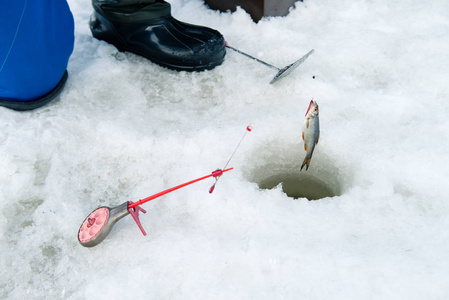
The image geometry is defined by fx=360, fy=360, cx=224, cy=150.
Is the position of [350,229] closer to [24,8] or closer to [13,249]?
[13,249]

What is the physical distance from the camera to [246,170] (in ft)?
5.87

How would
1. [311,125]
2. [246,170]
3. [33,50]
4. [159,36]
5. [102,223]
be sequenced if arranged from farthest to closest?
[159,36], [33,50], [246,170], [311,125], [102,223]

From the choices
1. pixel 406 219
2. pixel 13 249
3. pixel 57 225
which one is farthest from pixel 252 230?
pixel 13 249

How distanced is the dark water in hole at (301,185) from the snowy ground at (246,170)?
3 centimetres

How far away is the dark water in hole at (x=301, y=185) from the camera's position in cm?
190

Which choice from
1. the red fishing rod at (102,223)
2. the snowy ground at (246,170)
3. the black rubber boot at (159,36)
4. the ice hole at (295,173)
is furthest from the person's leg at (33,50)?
the ice hole at (295,173)

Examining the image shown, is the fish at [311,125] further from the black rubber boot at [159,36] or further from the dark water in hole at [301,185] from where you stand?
the black rubber boot at [159,36]

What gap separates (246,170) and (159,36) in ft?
3.84

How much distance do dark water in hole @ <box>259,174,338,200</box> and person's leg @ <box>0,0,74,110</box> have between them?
136cm

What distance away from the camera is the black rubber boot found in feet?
7.66

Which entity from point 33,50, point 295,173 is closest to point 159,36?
point 33,50

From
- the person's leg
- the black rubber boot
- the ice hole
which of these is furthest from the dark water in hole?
the person's leg

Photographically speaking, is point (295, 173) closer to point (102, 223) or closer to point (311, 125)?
point (311, 125)

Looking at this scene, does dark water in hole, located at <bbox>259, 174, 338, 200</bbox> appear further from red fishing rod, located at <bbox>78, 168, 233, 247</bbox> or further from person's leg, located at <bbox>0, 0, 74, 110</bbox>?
person's leg, located at <bbox>0, 0, 74, 110</bbox>
